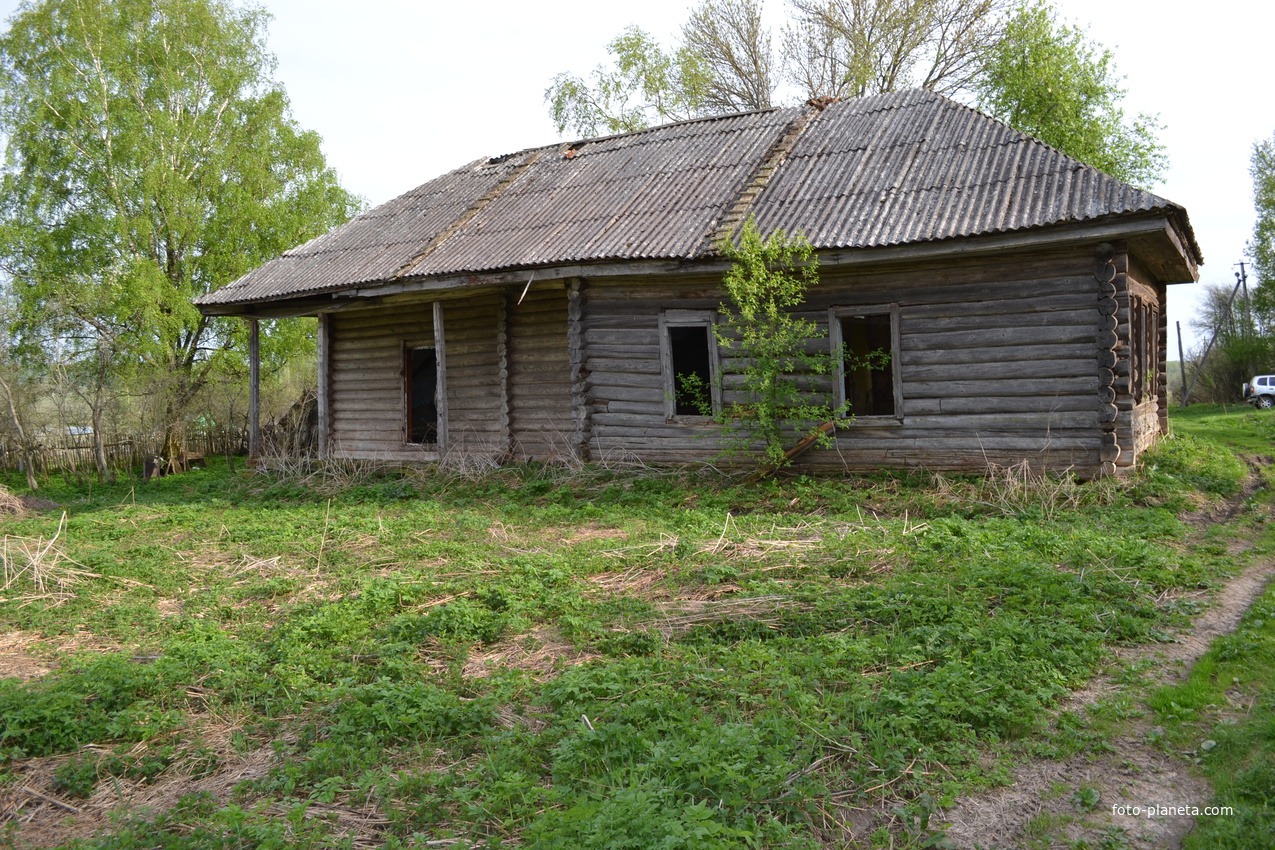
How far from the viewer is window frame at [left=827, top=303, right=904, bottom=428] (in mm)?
10398

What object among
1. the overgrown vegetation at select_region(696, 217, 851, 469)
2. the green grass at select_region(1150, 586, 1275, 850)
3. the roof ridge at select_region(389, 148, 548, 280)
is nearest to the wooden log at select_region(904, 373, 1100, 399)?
the overgrown vegetation at select_region(696, 217, 851, 469)

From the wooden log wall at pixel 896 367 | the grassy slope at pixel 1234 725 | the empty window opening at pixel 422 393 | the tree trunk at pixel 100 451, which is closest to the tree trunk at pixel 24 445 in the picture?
the tree trunk at pixel 100 451

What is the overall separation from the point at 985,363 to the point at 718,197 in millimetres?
4427

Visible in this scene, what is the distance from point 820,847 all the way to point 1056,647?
243cm

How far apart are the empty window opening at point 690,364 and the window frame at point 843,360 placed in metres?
1.73

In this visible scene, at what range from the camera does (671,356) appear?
11.9 meters

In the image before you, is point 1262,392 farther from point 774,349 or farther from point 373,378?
point 373,378

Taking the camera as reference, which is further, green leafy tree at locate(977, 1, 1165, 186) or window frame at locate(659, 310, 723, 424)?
green leafy tree at locate(977, 1, 1165, 186)

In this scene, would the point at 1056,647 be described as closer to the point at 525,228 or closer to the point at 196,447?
the point at 525,228

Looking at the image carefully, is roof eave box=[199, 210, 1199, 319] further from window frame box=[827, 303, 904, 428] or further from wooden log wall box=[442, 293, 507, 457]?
wooden log wall box=[442, 293, 507, 457]

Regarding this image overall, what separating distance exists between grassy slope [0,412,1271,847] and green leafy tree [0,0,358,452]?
12.1 metres

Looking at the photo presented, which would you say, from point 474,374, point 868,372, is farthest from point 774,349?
point 474,374

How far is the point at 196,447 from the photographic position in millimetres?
19875

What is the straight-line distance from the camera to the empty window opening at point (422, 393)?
49.1 feet
